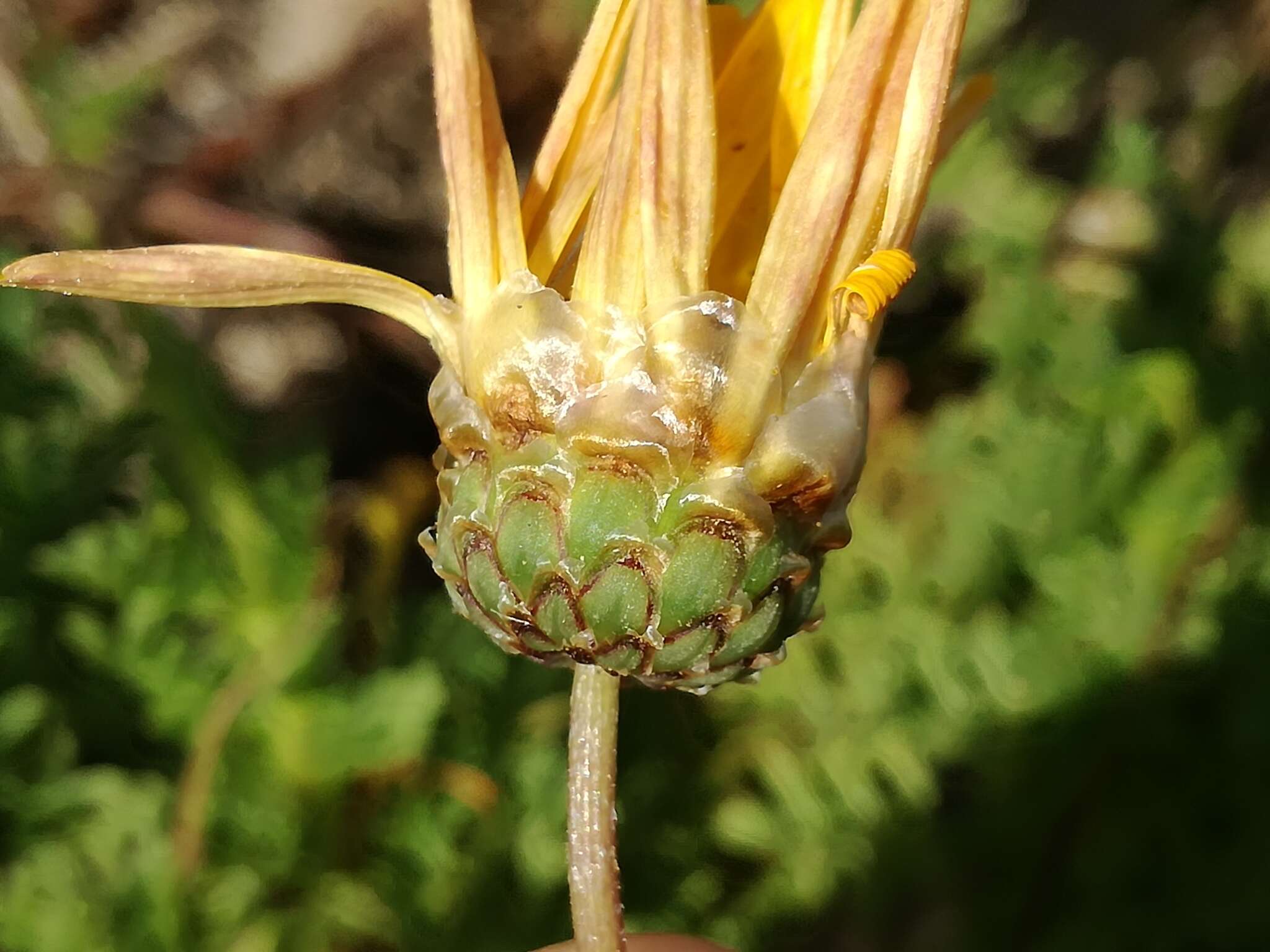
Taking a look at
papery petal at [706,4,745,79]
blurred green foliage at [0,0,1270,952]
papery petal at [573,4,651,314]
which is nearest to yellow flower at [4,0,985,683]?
papery petal at [573,4,651,314]

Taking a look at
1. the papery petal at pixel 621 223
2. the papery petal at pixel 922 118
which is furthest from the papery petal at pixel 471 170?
the papery petal at pixel 922 118

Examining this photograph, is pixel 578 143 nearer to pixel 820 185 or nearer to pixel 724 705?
pixel 820 185

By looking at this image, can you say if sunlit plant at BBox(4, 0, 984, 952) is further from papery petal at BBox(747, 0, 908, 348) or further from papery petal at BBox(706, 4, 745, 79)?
papery petal at BBox(706, 4, 745, 79)

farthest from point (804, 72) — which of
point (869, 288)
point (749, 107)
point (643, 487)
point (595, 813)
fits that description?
point (595, 813)

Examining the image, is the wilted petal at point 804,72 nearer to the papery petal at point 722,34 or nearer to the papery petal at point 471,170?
the papery petal at point 722,34

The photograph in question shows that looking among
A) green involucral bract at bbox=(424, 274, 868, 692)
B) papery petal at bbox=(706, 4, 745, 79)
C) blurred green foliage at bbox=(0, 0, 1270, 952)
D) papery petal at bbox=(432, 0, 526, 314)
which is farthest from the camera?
blurred green foliage at bbox=(0, 0, 1270, 952)

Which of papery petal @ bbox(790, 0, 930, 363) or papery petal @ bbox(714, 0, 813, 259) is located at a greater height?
papery petal @ bbox(714, 0, 813, 259)
